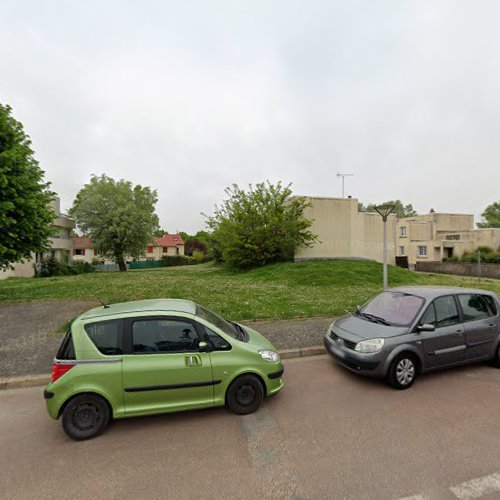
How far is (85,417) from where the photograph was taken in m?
3.24

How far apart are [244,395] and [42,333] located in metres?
5.70

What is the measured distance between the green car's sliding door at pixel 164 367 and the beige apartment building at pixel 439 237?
35896mm

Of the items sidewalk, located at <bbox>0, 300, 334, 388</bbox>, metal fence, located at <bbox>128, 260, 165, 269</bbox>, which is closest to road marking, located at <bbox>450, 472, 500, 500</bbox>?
sidewalk, located at <bbox>0, 300, 334, 388</bbox>

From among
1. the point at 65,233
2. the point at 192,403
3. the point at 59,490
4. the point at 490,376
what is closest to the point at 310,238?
the point at 490,376

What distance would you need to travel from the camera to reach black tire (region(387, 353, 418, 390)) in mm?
4207

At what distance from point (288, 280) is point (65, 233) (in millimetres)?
30206

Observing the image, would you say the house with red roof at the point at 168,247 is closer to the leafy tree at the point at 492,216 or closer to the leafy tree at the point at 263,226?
the leafy tree at the point at 263,226

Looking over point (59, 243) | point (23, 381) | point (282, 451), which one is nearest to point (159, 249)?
point (59, 243)

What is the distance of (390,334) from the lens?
437cm

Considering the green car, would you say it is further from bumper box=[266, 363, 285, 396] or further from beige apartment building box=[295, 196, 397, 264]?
beige apartment building box=[295, 196, 397, 264]

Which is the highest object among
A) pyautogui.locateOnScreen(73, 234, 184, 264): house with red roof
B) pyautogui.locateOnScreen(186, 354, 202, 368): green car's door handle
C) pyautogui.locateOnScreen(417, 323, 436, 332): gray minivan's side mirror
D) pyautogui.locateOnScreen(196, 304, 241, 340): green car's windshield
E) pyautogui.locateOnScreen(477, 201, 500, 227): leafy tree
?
pyautogui.locateOnScreen(477, 201, 500, 227): leafy tree

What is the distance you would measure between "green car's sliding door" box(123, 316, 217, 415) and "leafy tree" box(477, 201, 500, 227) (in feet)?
215

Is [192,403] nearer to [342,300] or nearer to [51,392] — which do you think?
[51,392]

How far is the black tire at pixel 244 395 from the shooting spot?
11.9 feet
